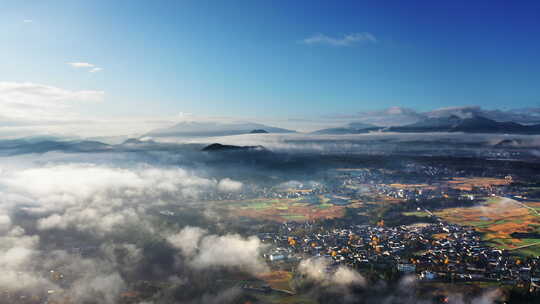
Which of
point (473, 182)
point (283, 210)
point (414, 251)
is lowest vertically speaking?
point (283, 210)

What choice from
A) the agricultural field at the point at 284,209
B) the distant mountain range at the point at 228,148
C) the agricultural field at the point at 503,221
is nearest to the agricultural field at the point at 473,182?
the agricultural field at the point at 503,221

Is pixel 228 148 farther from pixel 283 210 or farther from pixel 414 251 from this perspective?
pixel 414 251

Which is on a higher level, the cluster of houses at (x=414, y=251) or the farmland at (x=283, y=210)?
the cluster of houses at (x=414, y=251)

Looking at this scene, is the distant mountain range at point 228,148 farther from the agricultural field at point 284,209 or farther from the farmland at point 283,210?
the agricultural field at point 284,209

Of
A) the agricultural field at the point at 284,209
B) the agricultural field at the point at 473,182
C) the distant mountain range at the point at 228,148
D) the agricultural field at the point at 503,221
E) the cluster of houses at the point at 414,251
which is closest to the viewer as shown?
the cluster of houses at the point at 414,251

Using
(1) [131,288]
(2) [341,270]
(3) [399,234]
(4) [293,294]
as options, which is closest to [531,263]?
(3) [399,234]

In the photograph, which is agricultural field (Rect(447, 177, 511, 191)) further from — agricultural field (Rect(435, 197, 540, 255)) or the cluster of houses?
the cluster of houses

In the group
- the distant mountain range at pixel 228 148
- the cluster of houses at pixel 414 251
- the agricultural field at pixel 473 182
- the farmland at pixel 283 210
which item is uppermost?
the distant mountain range at pixel 228 148

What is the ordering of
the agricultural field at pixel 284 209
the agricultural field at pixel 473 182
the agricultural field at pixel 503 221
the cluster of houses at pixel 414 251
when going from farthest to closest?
the agricultural field at pixel 473 182 → the agricultural field at pixel 284 209 → the agricultural field at pixel 503 221 → the cluster of houses at pixel 414 251

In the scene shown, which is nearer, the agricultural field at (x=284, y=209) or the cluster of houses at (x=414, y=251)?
the cluster of houses at (x=414, y=251)

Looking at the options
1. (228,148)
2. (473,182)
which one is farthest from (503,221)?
(228,148)
